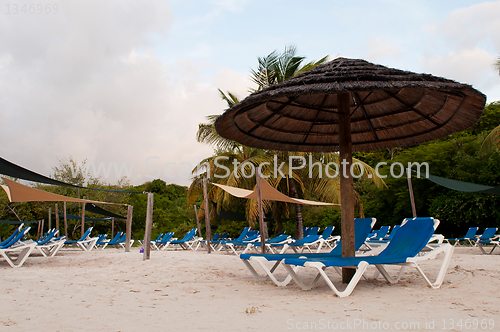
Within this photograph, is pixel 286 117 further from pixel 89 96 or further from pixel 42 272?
pixel 89 96

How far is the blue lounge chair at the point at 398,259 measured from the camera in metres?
3.30

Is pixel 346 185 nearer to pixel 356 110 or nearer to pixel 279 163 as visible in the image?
pixel 356 110

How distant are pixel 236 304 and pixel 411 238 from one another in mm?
2160

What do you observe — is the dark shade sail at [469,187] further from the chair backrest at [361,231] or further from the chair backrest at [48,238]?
the chair backrest at [48,238]

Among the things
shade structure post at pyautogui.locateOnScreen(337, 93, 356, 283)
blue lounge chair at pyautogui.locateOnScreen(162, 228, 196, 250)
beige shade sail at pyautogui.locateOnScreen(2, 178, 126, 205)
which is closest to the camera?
shade structure post at pyautogui.locateOnScreen(337, 93, 356, 283)

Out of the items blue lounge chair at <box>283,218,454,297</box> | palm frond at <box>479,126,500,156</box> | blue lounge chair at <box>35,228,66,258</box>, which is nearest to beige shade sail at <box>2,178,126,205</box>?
blue lounge chair at <box>35,228,66,258</box>

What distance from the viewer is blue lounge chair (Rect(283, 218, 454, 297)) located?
3.30 metres

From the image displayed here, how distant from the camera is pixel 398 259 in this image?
11.6 ft

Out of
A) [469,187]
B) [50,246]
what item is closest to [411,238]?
[469,187]

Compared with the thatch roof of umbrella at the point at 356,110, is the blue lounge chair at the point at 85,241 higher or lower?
lower

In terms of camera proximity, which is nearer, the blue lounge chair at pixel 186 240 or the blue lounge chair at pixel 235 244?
the blue lounge chair at pixel 235 244

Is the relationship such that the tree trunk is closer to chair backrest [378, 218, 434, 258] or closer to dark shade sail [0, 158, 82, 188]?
dark shade sail [0, 158, 82, 188]

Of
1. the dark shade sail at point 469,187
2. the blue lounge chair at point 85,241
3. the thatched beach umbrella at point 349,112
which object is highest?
the thatched beach umbrella at point 349,112

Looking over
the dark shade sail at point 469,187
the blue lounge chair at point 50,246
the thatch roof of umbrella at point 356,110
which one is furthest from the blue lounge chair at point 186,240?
the dark shade sail at point 469,187
